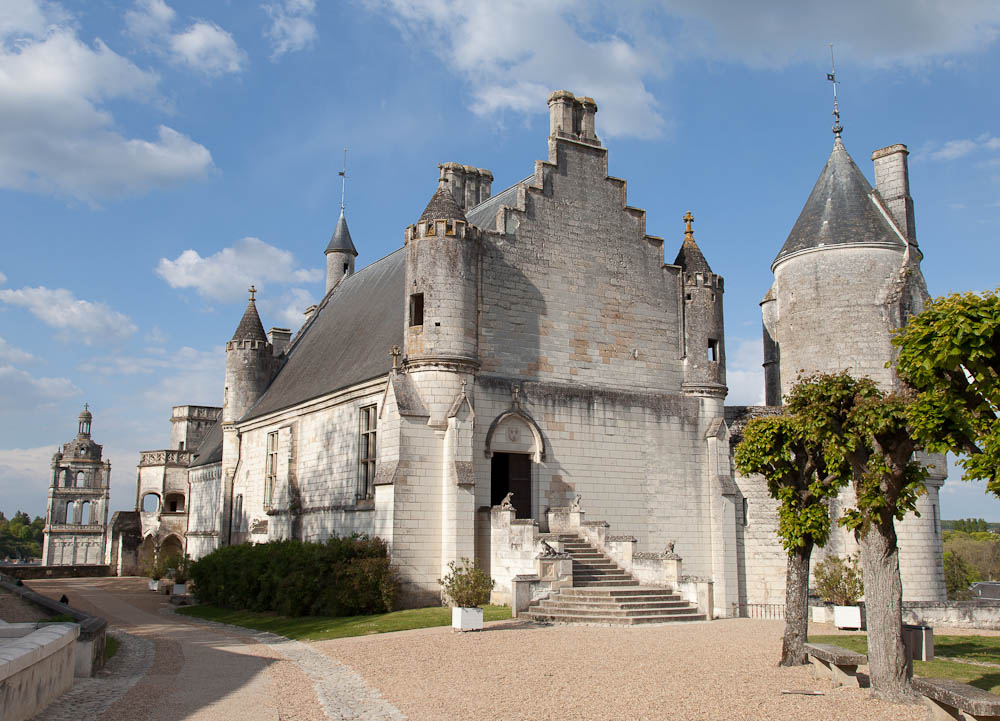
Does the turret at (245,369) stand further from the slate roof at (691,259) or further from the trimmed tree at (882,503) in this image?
the trimmed tree at (882,503)

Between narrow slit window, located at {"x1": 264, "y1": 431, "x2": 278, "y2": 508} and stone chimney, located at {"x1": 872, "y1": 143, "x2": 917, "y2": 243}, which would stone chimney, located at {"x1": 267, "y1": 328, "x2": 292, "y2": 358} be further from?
stone chimney, located at {"x1": 872, "y1": 143, "x2": 917, "y2": 243}

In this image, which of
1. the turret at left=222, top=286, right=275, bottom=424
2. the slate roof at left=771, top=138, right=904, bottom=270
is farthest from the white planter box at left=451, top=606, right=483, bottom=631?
the turret at left=222, top=286, right=275, bottom=424

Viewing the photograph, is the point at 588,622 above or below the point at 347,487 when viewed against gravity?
below

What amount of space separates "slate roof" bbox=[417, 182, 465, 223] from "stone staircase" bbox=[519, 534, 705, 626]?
28.1 ft

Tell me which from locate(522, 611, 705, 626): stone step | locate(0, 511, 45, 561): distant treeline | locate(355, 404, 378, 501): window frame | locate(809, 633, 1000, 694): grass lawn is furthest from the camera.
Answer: locate(0, 511, 45, 561): distant treeline

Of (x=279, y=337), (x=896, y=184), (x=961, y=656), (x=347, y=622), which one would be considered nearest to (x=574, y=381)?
(x=347, y=622)

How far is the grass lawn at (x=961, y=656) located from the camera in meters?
10.3

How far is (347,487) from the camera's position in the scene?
24109mm

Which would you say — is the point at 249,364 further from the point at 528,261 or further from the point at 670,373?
the point at 670,373

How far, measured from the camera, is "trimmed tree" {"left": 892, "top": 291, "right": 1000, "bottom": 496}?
28.1ft

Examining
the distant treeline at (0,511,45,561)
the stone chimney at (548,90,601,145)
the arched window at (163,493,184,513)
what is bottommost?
the distant treeline at (0,511,45,561)

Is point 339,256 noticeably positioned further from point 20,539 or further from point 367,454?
point 20,539

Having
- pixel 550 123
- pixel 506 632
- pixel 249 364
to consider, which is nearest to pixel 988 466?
pixel 506 632

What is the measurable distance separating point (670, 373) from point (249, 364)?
1680 cm
